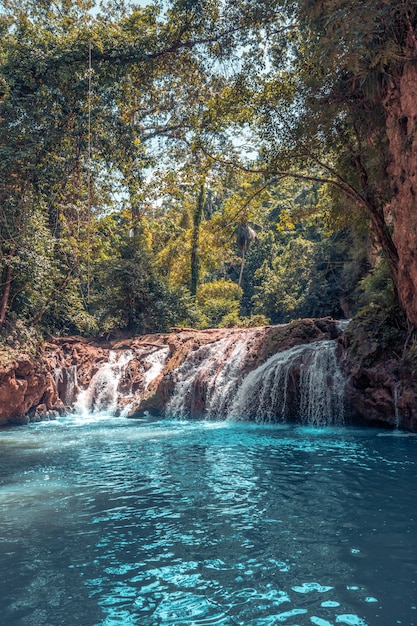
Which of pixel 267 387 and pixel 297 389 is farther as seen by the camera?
pixel 267 387

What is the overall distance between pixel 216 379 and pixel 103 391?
4678mm

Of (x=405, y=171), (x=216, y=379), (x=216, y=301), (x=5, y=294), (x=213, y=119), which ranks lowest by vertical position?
(x=216, y=379)

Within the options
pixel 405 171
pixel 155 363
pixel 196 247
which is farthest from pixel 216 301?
pixel 405 171

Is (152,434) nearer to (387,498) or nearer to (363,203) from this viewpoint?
(387,498)

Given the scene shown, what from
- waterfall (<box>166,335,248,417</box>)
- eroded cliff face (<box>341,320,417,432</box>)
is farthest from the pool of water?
waterfall (<box>166,335,248,417</box>)

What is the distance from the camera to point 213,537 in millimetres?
4488

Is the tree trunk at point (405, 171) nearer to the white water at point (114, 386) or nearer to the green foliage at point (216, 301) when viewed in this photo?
the white water at point (114, 386)

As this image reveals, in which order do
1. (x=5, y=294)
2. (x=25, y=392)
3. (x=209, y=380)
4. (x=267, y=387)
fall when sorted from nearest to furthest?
(x=267, y=387), (x=209, y=380), (x=25, y=392), (x=5, y=294)

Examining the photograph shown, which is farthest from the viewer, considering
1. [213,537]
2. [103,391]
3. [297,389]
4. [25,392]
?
[103,391]

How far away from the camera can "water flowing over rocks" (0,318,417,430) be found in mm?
11020

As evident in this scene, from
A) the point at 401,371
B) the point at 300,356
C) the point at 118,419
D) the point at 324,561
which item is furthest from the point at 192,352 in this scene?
the point at 324,561

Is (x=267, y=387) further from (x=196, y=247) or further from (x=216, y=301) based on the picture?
(x=216, y=301)

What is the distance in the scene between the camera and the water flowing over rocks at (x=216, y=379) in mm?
11020

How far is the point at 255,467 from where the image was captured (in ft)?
23.7
